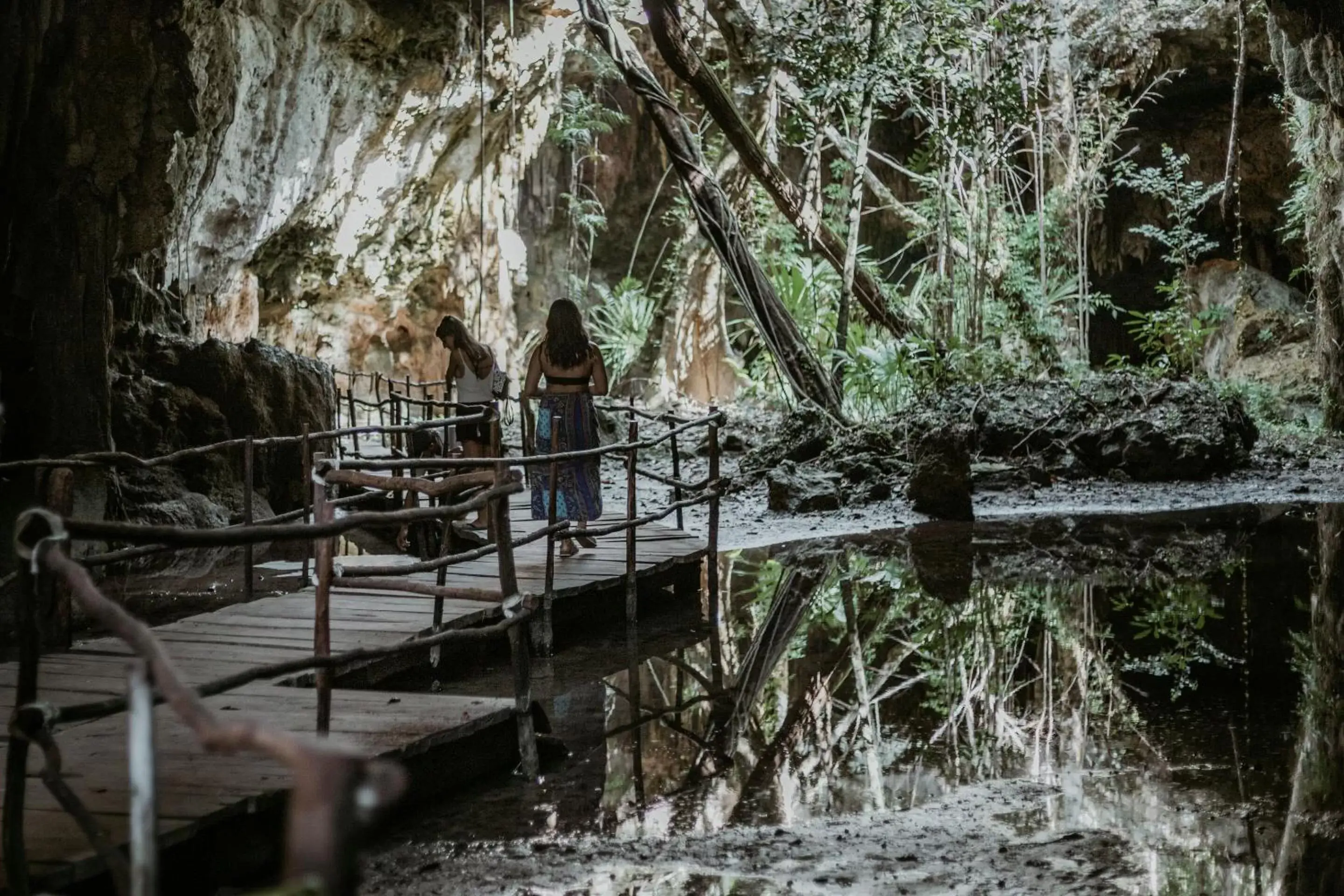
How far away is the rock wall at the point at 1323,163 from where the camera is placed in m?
11.5

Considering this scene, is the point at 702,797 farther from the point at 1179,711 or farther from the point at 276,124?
the point at 276,124

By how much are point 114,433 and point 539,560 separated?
12.3 feet

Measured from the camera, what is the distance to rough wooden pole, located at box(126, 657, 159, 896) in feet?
5.09

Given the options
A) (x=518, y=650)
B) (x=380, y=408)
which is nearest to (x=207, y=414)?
(x=380, y=408)

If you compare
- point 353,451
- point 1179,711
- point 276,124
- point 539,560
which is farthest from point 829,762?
point 276,124

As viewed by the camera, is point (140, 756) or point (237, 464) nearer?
point (140, 756)

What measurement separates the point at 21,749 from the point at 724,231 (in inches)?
410

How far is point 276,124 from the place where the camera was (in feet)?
44.2

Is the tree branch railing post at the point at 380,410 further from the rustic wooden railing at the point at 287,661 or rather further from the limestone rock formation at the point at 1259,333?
the limestone rock formation at the point at 1259,333

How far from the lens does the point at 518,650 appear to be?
15.1ft

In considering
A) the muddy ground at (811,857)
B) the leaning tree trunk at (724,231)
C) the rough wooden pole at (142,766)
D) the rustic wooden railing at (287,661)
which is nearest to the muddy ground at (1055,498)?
the leaning tree trunk at (724,231)

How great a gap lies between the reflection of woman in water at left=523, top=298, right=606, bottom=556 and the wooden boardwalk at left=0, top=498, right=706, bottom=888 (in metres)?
0.45

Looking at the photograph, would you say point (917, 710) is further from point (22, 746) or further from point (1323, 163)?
point (1323, 163)

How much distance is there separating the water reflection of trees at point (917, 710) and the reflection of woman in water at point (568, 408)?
109cm
